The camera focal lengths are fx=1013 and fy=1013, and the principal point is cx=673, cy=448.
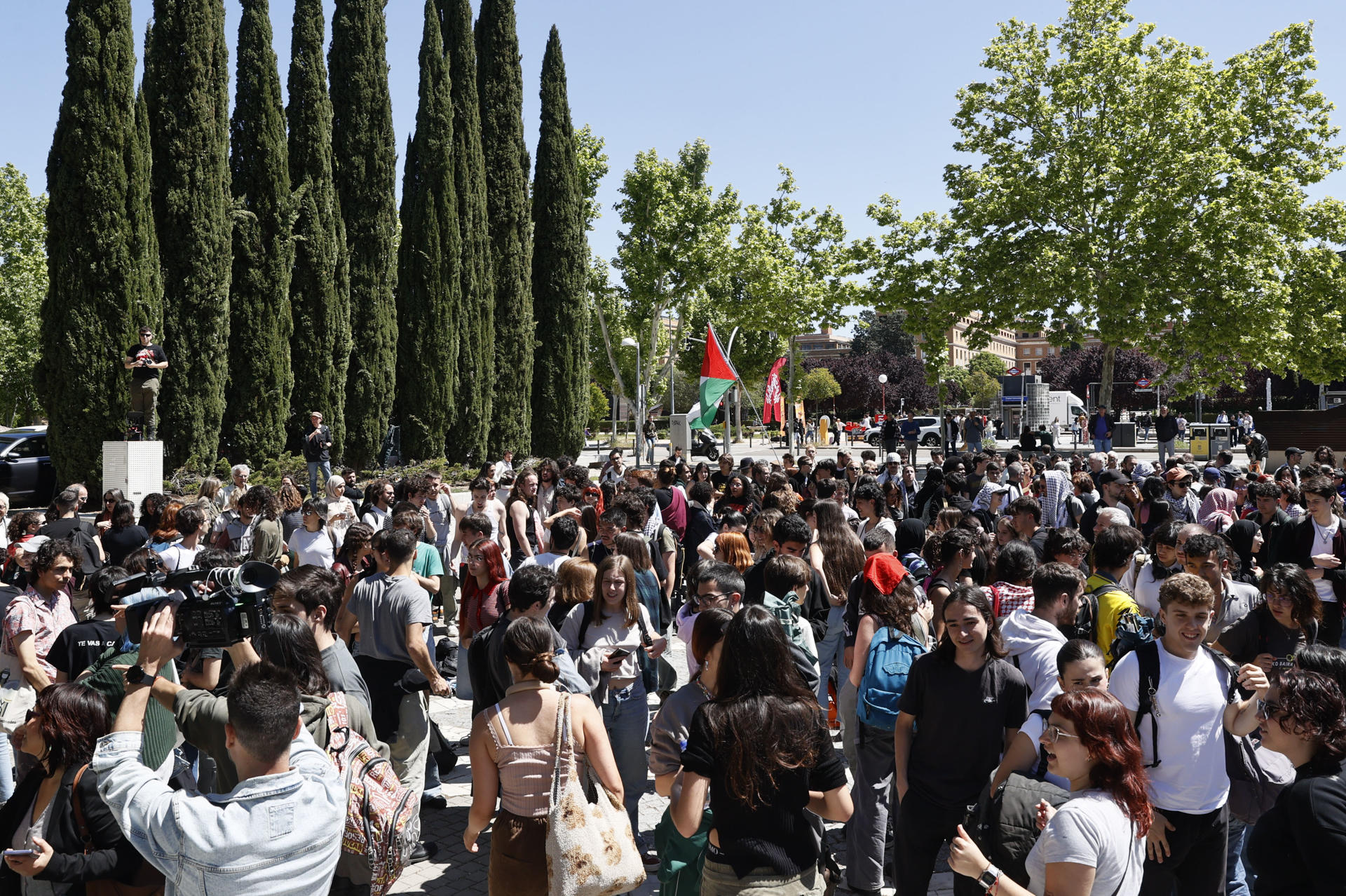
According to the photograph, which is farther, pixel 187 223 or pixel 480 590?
pixel 187 223

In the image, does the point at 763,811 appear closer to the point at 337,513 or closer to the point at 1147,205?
the point at 337,513

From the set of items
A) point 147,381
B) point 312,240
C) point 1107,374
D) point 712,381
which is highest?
point 312,240

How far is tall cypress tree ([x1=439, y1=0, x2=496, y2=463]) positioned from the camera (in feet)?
89.5

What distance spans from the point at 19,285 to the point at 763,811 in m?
46.0

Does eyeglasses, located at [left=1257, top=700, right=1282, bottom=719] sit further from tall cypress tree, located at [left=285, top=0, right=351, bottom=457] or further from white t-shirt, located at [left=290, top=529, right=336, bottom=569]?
tall cypress tree, located at [left=285, top=0, right=351, bottom=457]

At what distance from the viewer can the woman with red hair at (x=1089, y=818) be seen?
117 inches

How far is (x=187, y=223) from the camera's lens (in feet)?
63.2

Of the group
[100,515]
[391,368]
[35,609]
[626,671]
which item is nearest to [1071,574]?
[626,671]

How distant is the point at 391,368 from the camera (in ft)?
81.0

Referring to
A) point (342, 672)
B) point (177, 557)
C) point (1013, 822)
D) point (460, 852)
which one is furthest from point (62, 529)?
point (1013, 822)

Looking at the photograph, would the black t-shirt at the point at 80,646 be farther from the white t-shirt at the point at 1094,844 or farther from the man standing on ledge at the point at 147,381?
the man standing on ledge at the point at 147,381

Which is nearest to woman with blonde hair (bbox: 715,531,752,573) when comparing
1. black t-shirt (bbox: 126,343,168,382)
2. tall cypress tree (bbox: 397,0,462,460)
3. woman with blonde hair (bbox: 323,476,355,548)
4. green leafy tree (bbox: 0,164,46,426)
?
woman with blonde hair (bbox: 323,476,355,548)

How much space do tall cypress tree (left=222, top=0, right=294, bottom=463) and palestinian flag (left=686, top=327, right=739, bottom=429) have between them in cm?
878

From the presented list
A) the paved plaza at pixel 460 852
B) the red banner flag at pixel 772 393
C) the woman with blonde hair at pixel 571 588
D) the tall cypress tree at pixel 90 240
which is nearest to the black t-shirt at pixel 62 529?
the paved plaza at pixel 460 852
